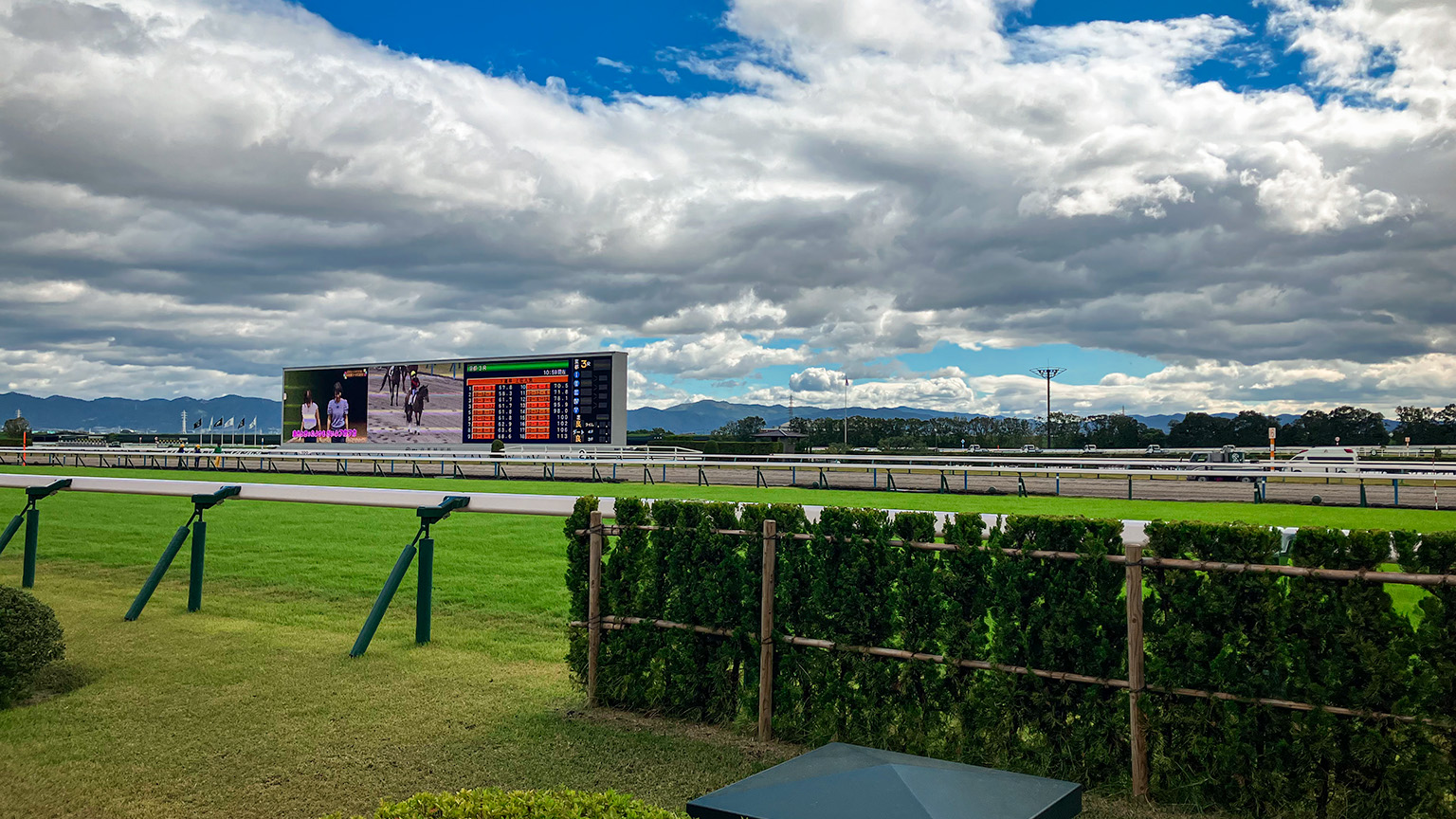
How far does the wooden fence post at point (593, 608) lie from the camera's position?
5613mm

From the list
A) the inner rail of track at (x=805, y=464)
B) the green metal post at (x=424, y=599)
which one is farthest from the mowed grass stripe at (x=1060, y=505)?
the green metal post at (x=424, y=599)

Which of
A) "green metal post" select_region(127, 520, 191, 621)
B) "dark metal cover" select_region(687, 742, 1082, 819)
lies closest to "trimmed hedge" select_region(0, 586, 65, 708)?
"green metal post" select_region(127, 520, 191, 621)

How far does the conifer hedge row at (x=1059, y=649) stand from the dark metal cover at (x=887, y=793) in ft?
6.99

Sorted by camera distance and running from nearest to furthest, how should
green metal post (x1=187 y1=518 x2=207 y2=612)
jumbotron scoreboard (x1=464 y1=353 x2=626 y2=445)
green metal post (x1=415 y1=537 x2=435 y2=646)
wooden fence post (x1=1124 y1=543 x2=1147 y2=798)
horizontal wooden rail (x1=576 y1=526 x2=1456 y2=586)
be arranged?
horizontal wooden rail (x1=576 y1=526 x2=1456 y2=586)
wooden fence post (x1=1124 y1=543 x2=1147 y2=798)
green metal post (x1=415 y1=537 x2=435 y2=646)
green metal post (x1=187 y1=518 x2=207 y2=612)
jumbotron scoreboard (x1=464 y1=353 x2=626 y2=445)

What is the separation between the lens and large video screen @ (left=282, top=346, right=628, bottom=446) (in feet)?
114

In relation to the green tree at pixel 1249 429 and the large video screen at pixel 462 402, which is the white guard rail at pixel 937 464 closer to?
the large video screen at pixel 462 402

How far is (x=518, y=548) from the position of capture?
1254 centimetres

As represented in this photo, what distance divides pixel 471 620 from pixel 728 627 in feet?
12.8

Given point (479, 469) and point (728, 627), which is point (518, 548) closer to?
point (728, 627)

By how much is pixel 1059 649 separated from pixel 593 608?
8.77 ft

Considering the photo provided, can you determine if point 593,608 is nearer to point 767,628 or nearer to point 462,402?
point 767,628

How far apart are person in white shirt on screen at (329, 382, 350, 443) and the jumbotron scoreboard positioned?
6.16m

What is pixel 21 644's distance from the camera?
5.79 m

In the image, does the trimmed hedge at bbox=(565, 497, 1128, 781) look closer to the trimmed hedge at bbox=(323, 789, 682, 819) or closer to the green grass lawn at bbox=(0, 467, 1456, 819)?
the green grass lawn at bbox=(0, 467, 1456, 819)
